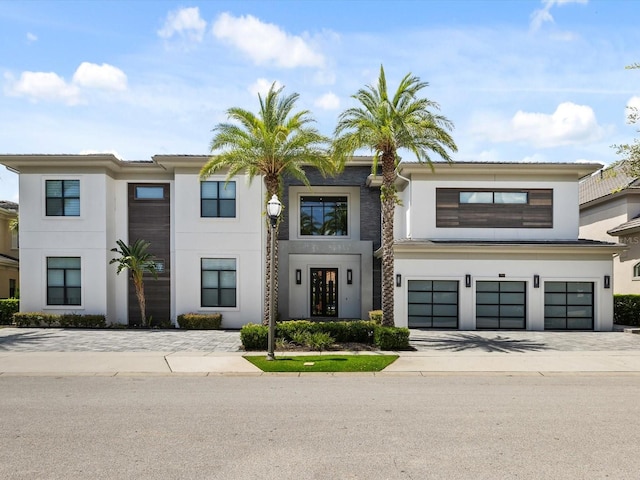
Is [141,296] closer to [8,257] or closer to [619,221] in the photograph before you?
[8,257]

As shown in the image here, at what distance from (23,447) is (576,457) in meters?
7.57

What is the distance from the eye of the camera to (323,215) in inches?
986

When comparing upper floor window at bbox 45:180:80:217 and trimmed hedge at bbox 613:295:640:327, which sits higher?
upper floor window at bbox 45:180:80:217

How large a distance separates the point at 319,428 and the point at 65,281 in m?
18.2

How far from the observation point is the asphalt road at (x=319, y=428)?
6082 millimetres

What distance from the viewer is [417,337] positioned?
60.2 ft

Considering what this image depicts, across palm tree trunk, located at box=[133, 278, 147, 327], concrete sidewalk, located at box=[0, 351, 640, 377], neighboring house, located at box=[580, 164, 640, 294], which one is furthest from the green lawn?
neighboring house, located at box=[580, 164, 640, 294]

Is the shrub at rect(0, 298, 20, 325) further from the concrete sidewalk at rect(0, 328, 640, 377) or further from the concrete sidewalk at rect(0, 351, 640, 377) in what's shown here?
the concrete sidewalk at rect(0, 351, 640, 377)

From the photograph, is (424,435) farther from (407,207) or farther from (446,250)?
(407,207)

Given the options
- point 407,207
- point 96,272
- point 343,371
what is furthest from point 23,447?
point 407,207

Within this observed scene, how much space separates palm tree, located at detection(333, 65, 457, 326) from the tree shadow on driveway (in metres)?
1.79

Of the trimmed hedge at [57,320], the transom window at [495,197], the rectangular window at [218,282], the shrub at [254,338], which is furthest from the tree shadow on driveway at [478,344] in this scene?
the trimmed hedge at [57,320]

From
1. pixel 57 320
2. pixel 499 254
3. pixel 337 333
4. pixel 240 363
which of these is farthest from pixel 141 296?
pixel 499 254

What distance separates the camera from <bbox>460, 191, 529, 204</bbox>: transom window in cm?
2159
